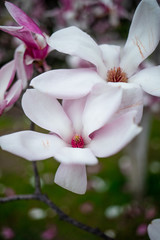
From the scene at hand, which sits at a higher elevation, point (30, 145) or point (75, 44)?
point (75, 44)

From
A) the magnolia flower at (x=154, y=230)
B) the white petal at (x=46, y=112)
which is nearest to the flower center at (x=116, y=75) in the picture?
the white petal at (x=46, y=112)

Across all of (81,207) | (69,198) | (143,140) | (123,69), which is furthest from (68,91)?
(69,198)

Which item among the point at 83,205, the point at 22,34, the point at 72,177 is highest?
the point at 22,34

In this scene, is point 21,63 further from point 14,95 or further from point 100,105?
point 100,105

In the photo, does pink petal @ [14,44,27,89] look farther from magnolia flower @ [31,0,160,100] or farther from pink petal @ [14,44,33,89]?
magnolia flower @ [31,0,160,100]

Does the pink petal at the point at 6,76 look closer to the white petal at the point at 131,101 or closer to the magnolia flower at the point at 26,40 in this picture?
the magnolia flower at the point at 26,40

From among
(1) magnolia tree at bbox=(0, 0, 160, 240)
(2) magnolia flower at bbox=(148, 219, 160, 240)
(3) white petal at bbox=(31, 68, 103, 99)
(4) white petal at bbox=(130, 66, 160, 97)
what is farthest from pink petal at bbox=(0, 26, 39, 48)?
(2) magnolia flower at bbox=(148, 219, 160, 240)

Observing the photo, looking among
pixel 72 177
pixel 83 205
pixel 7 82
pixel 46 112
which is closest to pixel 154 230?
pixel 72 177

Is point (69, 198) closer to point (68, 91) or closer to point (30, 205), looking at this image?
point (30, 205)
